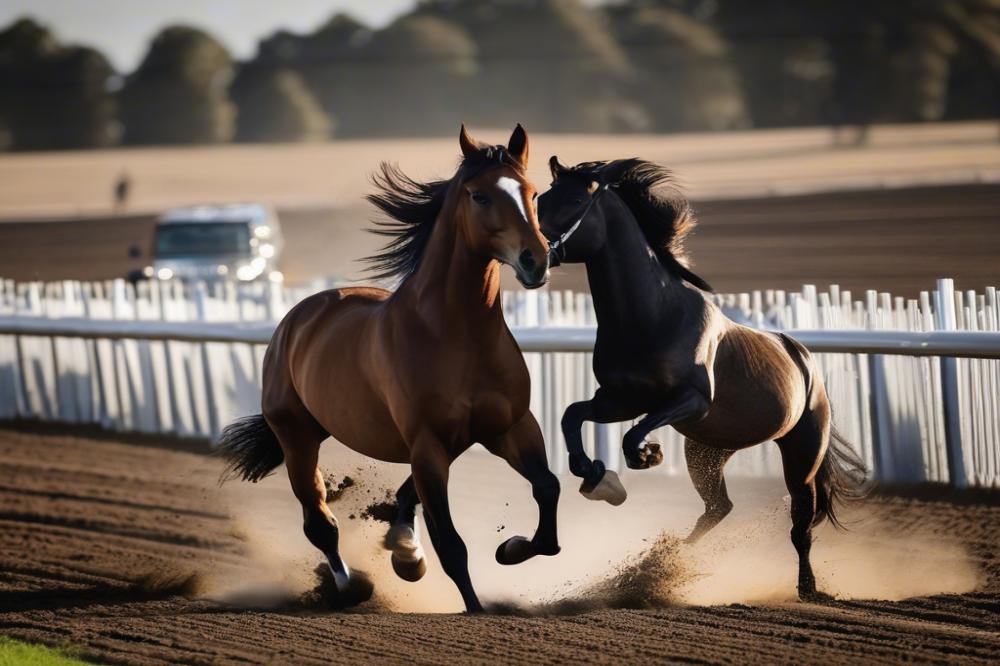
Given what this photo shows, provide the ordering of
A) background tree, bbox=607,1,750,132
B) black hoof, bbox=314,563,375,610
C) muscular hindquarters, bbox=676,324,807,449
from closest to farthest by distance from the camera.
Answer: muscular hindquarters, bbox=676,324,807,449 < black hoof, bbox=314,563,375,610 < background tree, bbox=607,1,750,132

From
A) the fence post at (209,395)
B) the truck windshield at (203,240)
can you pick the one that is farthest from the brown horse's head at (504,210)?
the truck windshield at (203,240)

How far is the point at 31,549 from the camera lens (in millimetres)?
8836

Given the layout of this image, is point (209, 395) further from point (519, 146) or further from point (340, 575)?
point (519, 146)

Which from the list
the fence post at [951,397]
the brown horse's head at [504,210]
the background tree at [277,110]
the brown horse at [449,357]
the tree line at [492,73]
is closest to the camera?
the brown horse's head at [504,210]

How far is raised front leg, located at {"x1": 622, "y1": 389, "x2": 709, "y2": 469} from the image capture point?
6.66 meters

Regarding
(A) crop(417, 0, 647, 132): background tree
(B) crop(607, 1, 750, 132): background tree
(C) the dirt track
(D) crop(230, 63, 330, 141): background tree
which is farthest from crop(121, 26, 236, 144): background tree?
(C) the dirt track

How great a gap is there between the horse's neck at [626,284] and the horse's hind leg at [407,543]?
130cm

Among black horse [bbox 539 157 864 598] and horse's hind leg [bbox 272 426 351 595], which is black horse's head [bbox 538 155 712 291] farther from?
horse's hind leg [bbox 272 426 351 595]

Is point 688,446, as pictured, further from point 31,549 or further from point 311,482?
point 31,549

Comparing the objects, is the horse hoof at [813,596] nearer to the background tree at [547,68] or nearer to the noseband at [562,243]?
the noseband at [562,243]

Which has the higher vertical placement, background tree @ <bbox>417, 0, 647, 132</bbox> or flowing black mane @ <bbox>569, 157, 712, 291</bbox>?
background tree @ <bbox>417, 0, 647, 132</bbox>

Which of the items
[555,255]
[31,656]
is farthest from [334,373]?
[31,656]

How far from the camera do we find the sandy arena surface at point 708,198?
25516mm

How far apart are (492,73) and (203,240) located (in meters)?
54.8
